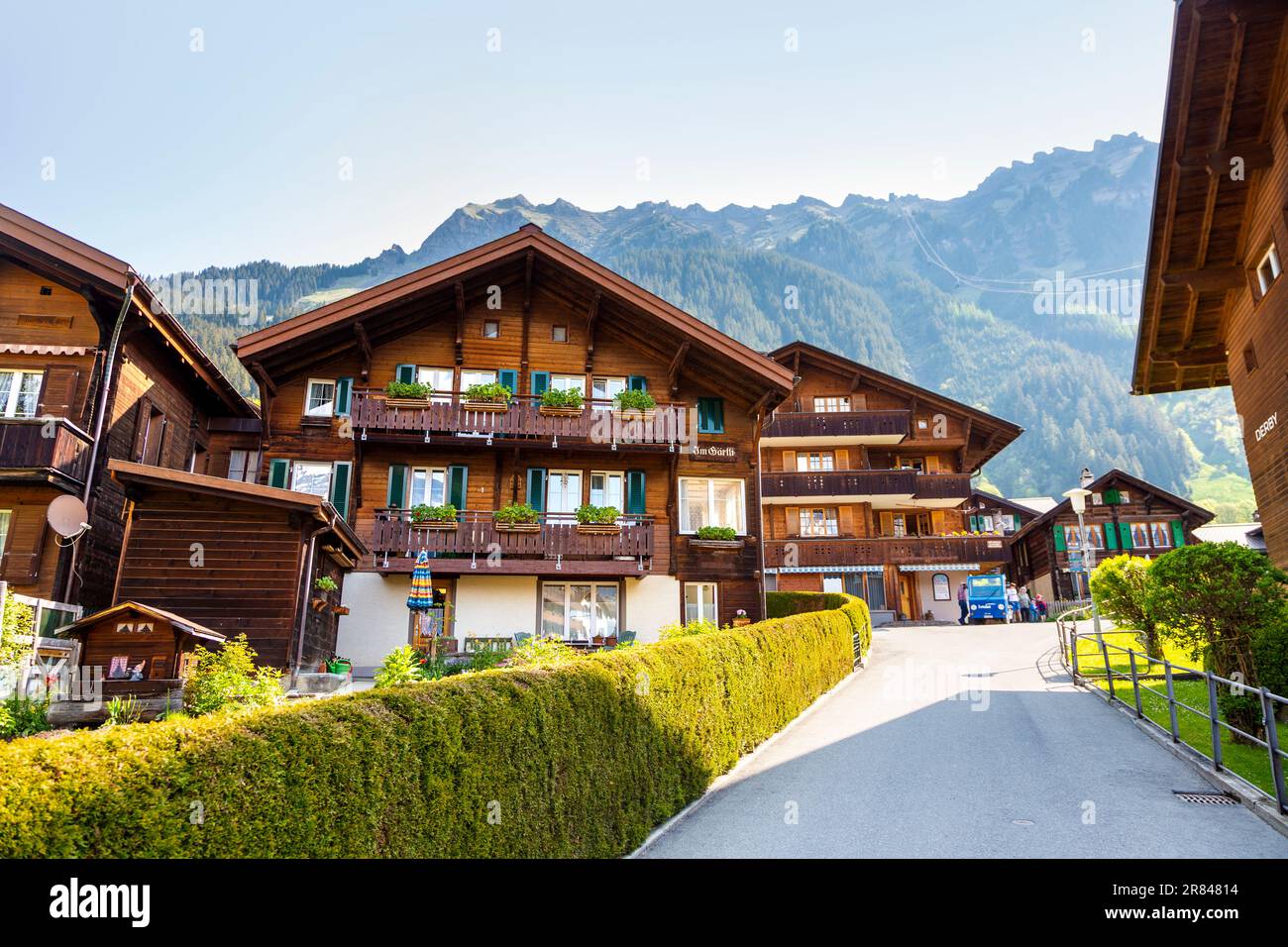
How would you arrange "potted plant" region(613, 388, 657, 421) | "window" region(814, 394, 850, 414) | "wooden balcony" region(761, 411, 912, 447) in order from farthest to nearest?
"window" region(814, 394, 850, 414) < "wooden balcony" region(761, 411, 912, 447) < "potted plant" region(613, 388, 657, 421)

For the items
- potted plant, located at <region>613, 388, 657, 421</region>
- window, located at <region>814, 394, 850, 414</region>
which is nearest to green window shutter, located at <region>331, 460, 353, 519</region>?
potted plant, located at <region>613, 388, 657, 421</region>

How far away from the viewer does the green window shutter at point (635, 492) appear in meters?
25.6

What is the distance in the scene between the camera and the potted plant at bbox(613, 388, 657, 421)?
2505 centimetres

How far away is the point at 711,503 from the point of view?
26391 millimetres

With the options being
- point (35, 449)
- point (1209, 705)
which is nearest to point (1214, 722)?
point (1209, 705)

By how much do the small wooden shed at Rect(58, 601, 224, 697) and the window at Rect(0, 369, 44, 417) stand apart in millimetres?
7402

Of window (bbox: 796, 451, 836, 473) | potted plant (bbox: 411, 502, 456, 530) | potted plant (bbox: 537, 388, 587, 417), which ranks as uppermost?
window (bbox: 796, 451, 836, 473)

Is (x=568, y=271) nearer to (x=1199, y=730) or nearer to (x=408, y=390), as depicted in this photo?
(x=408, y=390)

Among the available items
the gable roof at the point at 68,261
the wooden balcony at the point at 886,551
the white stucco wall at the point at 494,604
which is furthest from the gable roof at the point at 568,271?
the wooden balcony at the point at 886,551

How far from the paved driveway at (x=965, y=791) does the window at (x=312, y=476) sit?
1506 centimetres

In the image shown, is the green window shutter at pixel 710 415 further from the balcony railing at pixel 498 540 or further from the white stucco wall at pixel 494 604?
the white stucco wall at pixel 494 604

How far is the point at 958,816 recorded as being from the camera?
9750 mm

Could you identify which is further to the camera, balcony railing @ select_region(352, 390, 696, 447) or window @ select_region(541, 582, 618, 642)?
window @ select_region(541, 582, 618, 642)

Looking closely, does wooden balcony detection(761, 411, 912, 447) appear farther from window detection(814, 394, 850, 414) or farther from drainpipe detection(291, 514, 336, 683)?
drainpipe detection(291, 514, 336, 683)
